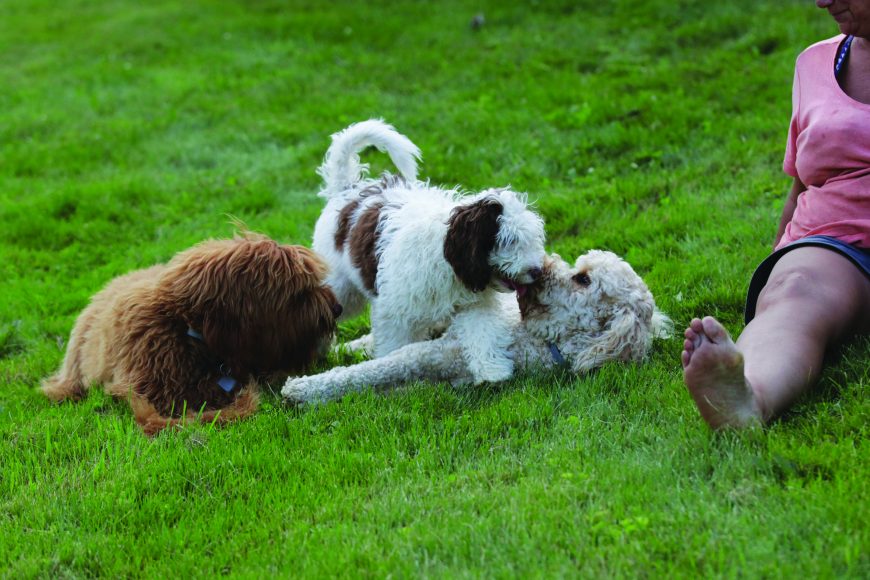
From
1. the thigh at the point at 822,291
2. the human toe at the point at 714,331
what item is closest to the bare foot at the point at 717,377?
the human toe at the point at 714,331

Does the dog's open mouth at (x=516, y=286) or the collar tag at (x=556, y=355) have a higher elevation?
the dog's open mouth at (x=516, y=286)

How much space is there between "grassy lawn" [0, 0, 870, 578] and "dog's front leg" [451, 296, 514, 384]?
0.36 feet

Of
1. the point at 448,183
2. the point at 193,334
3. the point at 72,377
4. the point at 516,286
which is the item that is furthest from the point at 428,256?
the point at 448,183

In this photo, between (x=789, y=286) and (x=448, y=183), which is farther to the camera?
(x=448, y=183)

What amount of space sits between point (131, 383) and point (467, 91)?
6642 millimetres

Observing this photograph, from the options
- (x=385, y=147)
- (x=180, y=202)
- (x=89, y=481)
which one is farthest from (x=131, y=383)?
(x=180, y=202)

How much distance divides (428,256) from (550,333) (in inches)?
32.0

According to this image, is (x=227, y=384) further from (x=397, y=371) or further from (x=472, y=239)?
(x=472, y=239)

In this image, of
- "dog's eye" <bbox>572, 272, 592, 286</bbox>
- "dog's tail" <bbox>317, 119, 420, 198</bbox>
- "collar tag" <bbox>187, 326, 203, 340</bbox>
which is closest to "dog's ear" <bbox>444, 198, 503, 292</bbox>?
"dog's eye" <bbox>572, 272, 592, 286</bbox>

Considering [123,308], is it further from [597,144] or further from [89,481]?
[597,144]

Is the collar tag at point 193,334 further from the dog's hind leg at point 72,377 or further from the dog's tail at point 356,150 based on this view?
the dog's tail at point 356,150

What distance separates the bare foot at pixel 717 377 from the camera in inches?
131

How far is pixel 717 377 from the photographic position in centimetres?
338

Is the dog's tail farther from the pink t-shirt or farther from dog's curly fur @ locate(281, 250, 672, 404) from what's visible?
the pink t-shirt
